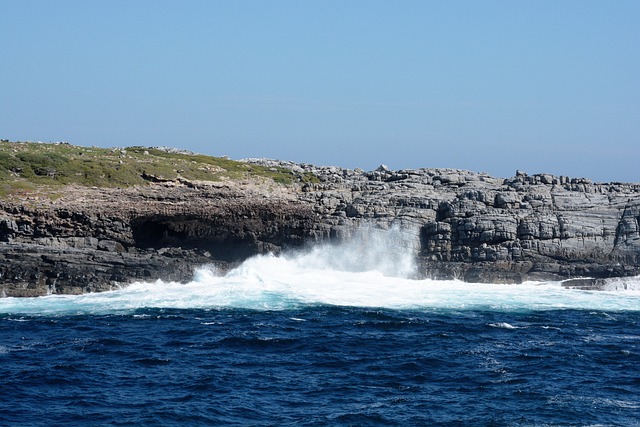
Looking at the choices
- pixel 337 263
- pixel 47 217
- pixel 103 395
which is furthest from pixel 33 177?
pixel 103 395

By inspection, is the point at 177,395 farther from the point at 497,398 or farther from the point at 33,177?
the point at 33,177

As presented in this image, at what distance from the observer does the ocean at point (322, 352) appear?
3462 cm

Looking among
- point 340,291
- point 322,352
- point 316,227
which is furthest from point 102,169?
point 322,352

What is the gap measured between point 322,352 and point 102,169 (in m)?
35.0

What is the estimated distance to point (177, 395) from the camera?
120ft

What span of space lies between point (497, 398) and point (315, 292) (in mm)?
26079

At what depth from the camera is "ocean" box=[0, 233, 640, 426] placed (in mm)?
34625

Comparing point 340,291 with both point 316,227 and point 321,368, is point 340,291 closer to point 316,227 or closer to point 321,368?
point 316,227

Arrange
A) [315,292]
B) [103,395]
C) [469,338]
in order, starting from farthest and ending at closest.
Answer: [315,292]
[469,338]
[103,395]

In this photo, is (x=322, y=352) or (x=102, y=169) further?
(x=102, y=169)

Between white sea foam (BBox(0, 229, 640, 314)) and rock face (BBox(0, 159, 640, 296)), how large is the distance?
3.68 ft

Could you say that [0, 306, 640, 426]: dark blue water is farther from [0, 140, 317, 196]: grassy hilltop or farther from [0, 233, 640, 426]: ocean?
[0, 140, 317, 196]: grassy hilltop

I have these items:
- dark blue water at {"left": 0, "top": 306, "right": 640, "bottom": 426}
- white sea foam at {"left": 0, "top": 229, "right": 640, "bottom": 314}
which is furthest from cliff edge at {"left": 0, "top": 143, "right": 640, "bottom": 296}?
dark blue water at {"left": 0, "top": 306, "right": 640, "bottom": 426}

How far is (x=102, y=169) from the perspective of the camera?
72.6m
